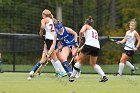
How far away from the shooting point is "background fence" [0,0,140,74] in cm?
2420

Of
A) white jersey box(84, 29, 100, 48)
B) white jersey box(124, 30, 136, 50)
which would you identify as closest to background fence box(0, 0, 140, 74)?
white jersey box(124, 30, 136, 50)

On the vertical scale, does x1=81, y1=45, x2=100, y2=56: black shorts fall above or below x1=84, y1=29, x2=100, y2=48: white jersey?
below

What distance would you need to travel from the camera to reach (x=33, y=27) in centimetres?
2780

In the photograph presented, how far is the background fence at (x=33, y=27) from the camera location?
953 inches

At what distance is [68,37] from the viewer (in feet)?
59.8

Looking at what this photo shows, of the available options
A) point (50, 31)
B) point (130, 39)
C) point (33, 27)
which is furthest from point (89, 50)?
point (33, 27)

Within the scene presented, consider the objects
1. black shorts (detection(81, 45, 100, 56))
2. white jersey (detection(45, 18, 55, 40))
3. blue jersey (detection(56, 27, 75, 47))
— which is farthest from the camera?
blue jersey (detection(56, 27, 75, 47))

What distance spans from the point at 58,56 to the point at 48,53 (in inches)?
41.8

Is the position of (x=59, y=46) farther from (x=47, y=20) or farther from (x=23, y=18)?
(x=23, y=18)

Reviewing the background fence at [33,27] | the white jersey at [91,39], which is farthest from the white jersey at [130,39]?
the white jersey at [91,39]

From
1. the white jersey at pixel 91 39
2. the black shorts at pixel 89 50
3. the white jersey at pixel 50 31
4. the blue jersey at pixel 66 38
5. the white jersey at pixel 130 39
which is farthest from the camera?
the white jersey at pixel 130 39

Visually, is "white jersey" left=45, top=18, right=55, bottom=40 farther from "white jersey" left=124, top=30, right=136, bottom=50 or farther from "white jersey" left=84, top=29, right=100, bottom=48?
"white jersey" left=124, top=30, right=136, bottom=50


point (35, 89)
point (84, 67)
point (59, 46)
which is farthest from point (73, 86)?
point (84, 67)

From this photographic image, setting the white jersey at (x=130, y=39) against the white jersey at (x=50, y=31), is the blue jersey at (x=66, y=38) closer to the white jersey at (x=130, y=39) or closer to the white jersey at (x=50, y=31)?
the white jersey at (x=50, y=31)
